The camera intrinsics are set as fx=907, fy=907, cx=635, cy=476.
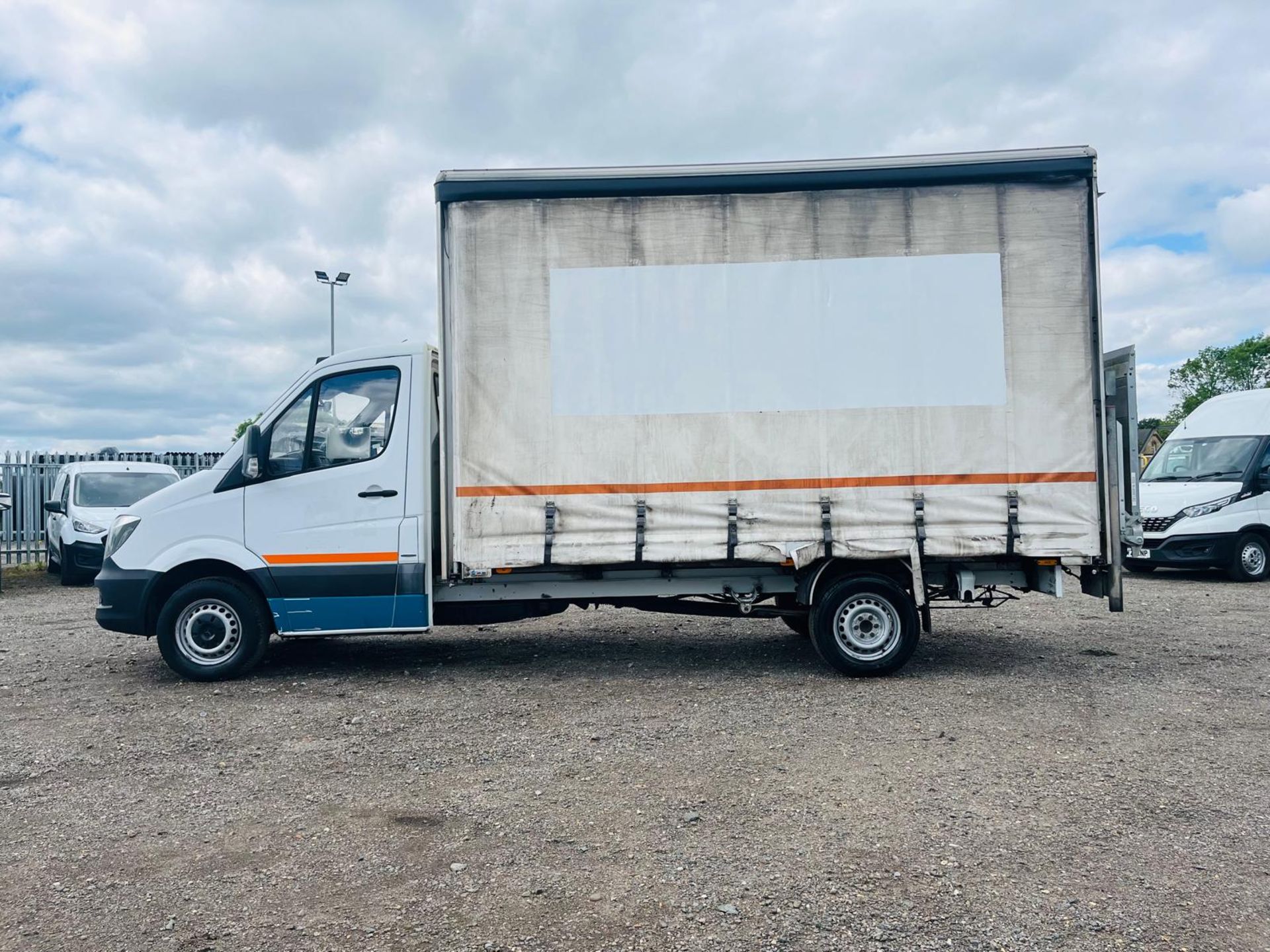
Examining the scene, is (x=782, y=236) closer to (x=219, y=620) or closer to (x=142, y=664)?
(x=219, y=620)

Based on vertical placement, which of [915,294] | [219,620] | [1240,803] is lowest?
[1240,803]

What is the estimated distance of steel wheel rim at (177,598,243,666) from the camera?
273 inches

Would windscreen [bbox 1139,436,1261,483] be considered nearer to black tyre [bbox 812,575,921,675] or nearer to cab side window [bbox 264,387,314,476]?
black tyre [bbox 812,575,921,675]

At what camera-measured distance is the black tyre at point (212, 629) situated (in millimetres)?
6910

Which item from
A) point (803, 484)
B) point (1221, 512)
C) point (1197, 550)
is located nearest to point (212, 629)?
point (803, 484)

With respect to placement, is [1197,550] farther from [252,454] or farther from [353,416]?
[252,454]

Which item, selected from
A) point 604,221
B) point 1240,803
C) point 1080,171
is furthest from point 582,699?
point 1080,171

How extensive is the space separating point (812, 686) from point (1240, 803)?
2.86 m

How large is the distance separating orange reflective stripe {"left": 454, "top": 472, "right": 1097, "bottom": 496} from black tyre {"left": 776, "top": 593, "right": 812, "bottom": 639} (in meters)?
1.06

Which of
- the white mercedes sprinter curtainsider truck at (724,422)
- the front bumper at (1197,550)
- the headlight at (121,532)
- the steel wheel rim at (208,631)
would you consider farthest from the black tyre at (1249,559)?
the headlight at (121,532)

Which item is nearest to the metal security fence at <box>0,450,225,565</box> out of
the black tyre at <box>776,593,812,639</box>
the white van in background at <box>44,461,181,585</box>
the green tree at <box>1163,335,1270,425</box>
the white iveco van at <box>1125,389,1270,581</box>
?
the white van in background at <box>44,461,181,585</box>

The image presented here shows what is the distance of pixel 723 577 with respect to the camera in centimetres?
702

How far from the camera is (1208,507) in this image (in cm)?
1262

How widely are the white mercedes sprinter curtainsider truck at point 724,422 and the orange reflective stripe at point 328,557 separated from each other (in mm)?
21
